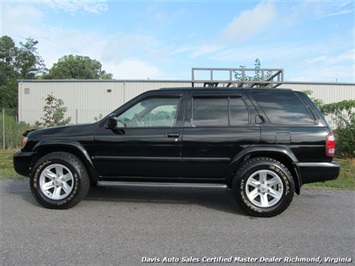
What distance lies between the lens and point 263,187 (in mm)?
4484

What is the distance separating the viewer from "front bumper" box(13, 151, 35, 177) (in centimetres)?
490

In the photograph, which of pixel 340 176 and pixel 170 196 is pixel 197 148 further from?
pixel 340 176

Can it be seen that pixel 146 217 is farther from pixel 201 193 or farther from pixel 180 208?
pixel 201 193

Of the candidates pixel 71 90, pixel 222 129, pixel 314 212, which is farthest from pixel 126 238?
pixel 71 90

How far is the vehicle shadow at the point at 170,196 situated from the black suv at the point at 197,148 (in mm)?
603

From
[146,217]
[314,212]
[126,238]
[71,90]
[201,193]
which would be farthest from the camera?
[71,90]

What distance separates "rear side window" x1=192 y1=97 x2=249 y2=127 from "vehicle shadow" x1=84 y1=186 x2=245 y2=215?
1.40 metres

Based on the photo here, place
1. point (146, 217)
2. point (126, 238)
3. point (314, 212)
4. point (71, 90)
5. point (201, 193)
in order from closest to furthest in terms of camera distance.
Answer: point (126, 238) → point (146, 217) → point (314, 212) → point (201, 193) → point (71, 90)

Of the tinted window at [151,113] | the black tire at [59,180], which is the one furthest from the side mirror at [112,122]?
the black tire at [59,180]

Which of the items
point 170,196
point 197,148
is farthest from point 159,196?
point 197,148

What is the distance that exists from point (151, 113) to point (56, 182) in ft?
6.08

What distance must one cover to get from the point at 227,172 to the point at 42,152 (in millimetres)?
2997

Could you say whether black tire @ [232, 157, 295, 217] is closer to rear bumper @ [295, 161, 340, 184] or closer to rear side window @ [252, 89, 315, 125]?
rear bumper @ [295, 161, 340, 184]

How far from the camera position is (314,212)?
4711 mm
